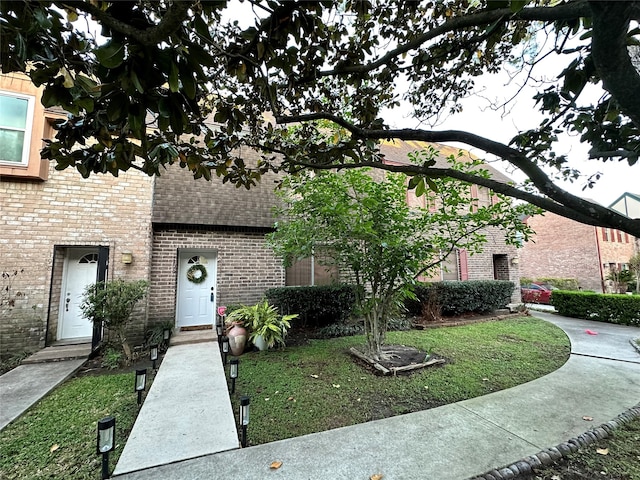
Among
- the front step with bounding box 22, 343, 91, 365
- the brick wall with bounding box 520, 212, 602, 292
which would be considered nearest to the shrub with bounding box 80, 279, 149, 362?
the front step with bounding box 22, 343, 91, 365

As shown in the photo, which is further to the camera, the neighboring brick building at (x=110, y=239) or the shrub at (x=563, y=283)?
the shrub at (x=563, y=283)

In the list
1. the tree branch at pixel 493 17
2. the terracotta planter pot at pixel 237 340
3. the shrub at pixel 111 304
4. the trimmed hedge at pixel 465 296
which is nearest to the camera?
the tree branch at pixel 493 17

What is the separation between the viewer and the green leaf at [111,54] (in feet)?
4.34

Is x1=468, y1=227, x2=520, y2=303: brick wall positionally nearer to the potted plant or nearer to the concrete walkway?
the potted plant

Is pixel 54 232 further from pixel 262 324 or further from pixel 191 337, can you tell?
pixel 262 324

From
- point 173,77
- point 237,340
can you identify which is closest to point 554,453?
point 173,77

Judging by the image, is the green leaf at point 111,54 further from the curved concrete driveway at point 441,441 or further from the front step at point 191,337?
the front step at point 191,337

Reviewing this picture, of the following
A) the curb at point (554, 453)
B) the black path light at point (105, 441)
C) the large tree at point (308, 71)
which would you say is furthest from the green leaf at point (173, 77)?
the curb at point (554, 453)

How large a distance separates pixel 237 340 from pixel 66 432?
3066 mm

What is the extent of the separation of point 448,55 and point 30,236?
876 centimetres

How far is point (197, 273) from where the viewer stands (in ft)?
25.7

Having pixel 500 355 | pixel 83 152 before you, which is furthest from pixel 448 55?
pixel 500 355

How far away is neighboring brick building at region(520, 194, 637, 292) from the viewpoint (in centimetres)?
2019

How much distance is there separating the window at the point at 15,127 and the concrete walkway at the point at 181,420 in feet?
18.7
